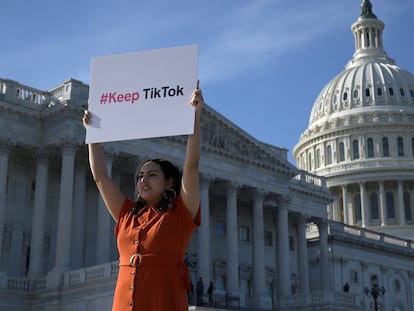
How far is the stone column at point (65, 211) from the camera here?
4656 cm

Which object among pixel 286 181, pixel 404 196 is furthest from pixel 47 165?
pixel 404 196

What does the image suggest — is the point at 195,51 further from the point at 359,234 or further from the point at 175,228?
the point at 359,234

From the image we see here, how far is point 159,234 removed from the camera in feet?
20.5

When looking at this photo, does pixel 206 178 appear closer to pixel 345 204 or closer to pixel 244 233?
pixel 244 233

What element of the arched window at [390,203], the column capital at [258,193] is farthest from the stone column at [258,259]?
the arched window at [390,203]

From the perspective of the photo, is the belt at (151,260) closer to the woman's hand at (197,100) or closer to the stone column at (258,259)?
the woman's hand at (197,100)

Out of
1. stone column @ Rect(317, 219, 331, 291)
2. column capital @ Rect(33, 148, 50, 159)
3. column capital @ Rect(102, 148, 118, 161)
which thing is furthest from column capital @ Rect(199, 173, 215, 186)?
stone column @ Rect(317, 219, 331, 291)

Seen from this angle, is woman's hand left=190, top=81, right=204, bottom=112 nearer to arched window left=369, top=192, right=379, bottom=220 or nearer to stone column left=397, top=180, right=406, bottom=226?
stone column left=397, top=180, right=406, bottom=226

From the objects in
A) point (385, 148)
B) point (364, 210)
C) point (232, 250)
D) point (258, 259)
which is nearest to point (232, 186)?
point (232, 250)

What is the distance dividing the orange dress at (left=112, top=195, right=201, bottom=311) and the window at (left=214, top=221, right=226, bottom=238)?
55.7 m

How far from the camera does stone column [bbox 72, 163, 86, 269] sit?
4928 centimetres

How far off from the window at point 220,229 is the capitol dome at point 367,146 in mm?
48737

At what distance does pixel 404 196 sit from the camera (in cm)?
10844

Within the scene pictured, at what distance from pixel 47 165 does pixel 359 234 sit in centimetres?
4209
